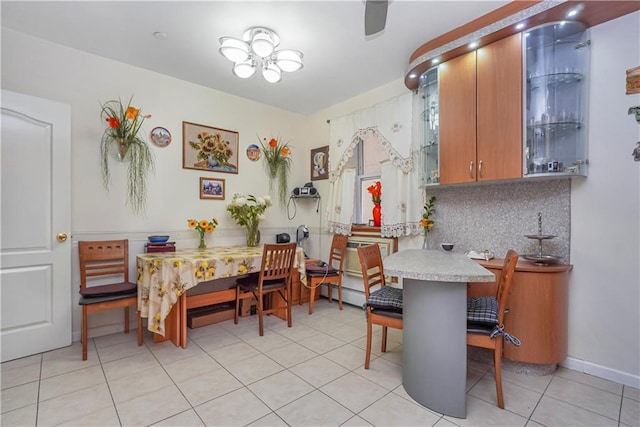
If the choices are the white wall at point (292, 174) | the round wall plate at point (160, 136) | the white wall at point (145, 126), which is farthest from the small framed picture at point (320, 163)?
the round wall plate at point (160, 136)

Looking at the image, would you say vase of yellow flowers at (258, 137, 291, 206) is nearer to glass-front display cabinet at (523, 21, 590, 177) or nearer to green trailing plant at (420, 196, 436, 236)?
green trailing plant at (420, 196, 436, 236)

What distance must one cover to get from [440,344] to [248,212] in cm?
264

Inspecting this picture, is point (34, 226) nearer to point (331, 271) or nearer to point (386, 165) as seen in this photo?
point (331, 271)

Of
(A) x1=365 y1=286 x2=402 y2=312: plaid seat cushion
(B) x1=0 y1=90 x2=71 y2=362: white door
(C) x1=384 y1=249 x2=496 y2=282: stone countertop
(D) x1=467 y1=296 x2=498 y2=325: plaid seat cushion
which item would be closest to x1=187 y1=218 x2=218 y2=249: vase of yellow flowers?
(B) x1=0 y1=90 x2=71 y2=362: white door

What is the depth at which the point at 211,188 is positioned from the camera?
12.1 feet

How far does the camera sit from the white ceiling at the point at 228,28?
7.32 ft

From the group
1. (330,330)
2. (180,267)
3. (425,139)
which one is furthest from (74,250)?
(425,139)

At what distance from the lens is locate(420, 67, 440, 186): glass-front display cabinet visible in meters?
2.80

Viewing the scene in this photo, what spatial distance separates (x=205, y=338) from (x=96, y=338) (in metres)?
1.04

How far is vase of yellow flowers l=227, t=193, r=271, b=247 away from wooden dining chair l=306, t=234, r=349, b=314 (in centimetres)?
84

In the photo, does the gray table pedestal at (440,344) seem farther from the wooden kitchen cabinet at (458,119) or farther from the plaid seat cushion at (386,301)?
the wooden kitchen cabinet at (458,119)

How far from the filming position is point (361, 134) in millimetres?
3797

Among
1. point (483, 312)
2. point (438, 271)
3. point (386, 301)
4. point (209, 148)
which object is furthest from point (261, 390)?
point (209, 148)

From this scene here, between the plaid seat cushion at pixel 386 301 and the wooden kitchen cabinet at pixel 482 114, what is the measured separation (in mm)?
1172
